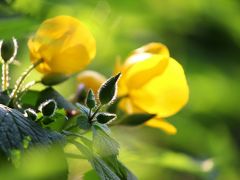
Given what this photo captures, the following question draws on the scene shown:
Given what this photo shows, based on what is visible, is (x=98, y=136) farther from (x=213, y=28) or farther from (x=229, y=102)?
(x=213, y=28)

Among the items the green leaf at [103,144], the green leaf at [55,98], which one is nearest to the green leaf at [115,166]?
the green leaf at [103,144]

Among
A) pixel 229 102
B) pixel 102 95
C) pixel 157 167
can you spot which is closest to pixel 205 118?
pixel 229 102

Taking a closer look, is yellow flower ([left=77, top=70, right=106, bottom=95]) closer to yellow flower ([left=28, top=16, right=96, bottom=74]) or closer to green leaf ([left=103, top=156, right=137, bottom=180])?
yellow flower ([left=28, top=16, right=96, bottom=74])

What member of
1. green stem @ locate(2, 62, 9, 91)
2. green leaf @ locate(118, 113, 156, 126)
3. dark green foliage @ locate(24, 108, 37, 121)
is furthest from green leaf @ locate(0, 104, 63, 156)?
green leaf @ locate(118, 113, 156, 126)

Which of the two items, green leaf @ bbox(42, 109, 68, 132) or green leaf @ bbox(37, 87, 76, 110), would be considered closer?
green leaf @ bbox(42, 109, 68, 132)

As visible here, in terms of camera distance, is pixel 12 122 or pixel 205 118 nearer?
pixel 12 122

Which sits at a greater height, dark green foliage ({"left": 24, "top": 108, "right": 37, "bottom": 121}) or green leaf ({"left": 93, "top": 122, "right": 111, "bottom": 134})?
dark green foliage ({"left": 24, "top": 108, "right": 37, "bottom": 121})

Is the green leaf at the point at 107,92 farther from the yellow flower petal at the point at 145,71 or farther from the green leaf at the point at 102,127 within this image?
the yellow flower petal at the point at 145,71
